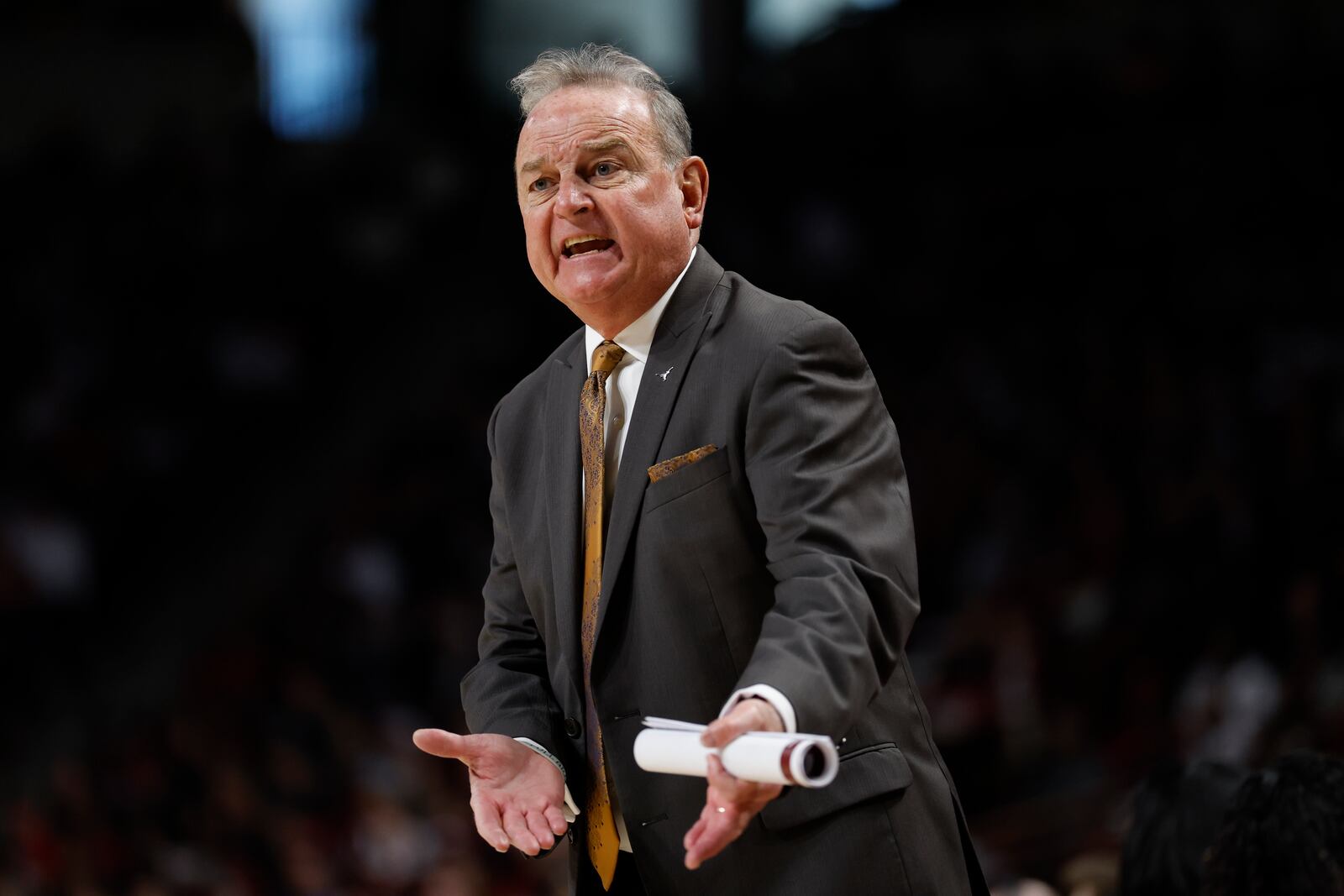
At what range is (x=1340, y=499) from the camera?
20.4ft

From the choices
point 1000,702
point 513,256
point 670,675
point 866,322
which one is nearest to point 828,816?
point 670,675

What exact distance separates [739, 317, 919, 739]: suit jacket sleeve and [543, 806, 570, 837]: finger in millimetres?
382

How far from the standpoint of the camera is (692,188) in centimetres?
211

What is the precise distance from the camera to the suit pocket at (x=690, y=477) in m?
1.92

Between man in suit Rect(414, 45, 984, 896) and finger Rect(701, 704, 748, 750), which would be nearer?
finger Rect(701, 704, 748, 750)

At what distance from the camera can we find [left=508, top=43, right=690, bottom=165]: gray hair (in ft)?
6.69

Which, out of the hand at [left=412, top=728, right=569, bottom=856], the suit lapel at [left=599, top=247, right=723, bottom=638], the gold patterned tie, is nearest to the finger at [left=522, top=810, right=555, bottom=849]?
the hand at [left=412, top=728, right=569, bottom=856]

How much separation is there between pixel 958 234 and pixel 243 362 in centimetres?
415

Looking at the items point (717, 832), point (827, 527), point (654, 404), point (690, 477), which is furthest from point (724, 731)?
point (654, 404)

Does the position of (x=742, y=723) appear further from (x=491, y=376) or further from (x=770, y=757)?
(x=491, y=376)

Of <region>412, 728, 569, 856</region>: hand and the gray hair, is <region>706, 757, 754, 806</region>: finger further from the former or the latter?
the gray hair

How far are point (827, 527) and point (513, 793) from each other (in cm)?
55

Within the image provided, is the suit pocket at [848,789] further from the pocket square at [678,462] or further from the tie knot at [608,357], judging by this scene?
the tie knot at [608,357]

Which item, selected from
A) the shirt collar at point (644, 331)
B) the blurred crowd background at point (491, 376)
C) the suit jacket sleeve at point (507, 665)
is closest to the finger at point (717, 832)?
the suit jacket sleeve at point (507, 665)
